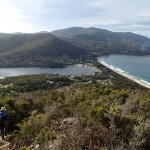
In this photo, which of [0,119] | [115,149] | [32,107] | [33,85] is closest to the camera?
[115,149]

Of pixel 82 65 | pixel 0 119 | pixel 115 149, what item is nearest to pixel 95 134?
pixel 115 149

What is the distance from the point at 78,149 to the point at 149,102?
6828mm

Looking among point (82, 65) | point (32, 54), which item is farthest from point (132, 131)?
point (32, 54)

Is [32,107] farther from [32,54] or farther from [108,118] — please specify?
[32,54]

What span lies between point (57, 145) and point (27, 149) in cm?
114

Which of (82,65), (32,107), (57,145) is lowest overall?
(82,65)

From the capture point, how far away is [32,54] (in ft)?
598

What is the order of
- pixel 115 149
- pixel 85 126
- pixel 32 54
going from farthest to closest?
pixel 32 54 < pixel 85 126 < pixel 115 149

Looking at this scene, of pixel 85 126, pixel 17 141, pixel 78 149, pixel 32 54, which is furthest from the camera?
pixel 32 54

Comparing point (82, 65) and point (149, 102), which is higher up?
point (149, 102)

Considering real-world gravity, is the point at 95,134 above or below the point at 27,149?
above

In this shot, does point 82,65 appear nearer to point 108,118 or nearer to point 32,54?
point 32,54

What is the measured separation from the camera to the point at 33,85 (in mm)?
85375

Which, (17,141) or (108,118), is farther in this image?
(17,141)
